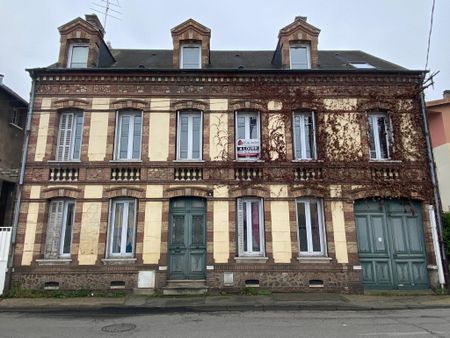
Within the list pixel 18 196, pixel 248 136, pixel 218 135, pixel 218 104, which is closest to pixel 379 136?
pixel 248 136

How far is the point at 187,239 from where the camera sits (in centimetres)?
1070

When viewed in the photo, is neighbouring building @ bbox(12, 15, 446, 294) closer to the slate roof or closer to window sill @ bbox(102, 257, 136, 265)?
window sill @ bbox(102, 257, 136, 265)

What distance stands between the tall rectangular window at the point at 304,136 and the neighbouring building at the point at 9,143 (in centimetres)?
1116

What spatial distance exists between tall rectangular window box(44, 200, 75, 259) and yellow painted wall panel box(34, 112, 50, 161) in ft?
5.41

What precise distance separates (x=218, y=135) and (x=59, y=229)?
6063 millimetres

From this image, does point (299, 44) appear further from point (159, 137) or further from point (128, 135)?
point (128, 135)

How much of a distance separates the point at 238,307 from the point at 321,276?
3186mm

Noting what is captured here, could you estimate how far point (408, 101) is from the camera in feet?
38.1

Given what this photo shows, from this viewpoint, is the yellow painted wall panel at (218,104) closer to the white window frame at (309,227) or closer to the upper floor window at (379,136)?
the white window frame at (309,227)

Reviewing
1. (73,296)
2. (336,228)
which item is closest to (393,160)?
(336,228)

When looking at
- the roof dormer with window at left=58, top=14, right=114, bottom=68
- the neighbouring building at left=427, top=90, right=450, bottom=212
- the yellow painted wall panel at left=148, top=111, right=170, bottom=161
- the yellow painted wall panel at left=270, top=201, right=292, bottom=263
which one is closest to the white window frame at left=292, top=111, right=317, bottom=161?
the yellow painted wall panel at left=270, top=201, right=292, bottom=263

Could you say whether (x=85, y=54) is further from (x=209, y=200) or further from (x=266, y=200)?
(x=266, y=200)

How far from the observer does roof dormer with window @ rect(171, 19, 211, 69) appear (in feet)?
40.1

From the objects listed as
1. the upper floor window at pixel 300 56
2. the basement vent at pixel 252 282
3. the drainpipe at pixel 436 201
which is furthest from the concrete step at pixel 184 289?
the upper floor window at pixel 300 56
